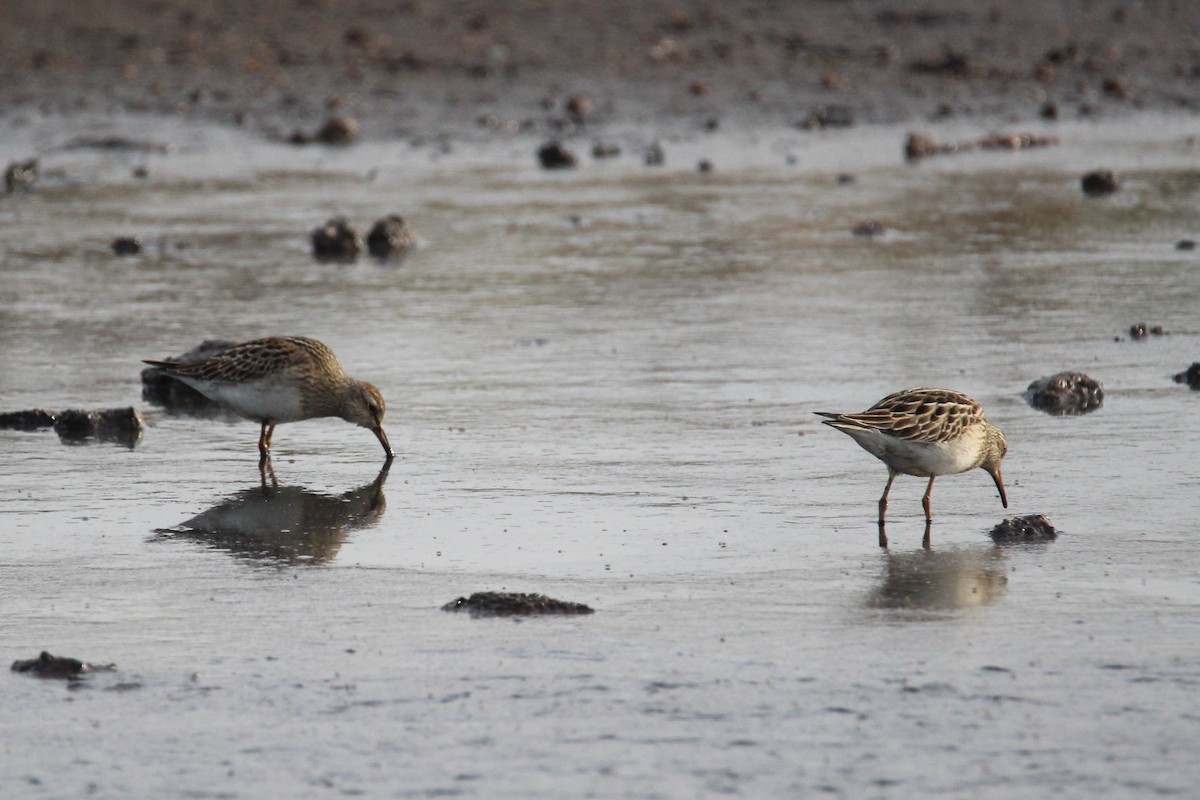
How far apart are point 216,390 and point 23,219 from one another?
998 centimetres

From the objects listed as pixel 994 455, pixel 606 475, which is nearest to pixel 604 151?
pixel 606 475

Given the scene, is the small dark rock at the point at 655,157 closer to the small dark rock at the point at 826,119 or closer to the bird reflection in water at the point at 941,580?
the small dark rock at the point at 826,119

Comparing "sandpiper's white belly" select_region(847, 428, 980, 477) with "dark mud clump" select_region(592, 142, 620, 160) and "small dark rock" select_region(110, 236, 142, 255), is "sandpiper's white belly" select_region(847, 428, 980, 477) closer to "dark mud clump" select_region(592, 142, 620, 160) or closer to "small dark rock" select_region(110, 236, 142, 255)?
"small dark rock" select_region(110, 236, 142, 255)

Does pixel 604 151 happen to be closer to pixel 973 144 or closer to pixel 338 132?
pixel 338 132

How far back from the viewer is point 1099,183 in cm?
2092

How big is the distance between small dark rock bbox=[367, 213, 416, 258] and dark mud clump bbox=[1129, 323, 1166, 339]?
7380mm

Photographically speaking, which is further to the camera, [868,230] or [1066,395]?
[868,230]

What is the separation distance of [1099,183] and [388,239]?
26.0ft

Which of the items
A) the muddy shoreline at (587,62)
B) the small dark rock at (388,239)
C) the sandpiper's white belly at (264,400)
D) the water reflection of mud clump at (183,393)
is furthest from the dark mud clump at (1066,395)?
the muddy shoreline at (587,62)

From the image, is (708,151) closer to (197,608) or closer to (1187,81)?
(1187,81)

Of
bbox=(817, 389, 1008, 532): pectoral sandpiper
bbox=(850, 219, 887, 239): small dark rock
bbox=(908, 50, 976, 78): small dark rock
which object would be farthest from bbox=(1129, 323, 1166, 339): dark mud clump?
bbox=(908, 50, 976, 78): small dark rock

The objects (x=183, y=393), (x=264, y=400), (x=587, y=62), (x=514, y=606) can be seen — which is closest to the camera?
(x=514, y=606)

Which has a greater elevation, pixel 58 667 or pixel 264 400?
pixel 264 400

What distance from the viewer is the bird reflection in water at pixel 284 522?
905 cm
